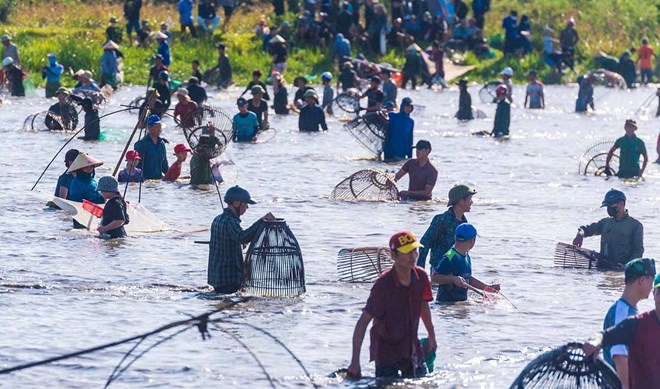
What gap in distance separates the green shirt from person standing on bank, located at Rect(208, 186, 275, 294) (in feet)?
39.4

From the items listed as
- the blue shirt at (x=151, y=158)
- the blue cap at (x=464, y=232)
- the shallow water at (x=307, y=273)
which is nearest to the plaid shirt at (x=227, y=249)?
the shallow water at (x=307, y=273)

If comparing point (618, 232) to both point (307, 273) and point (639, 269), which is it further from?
point (639, 269)

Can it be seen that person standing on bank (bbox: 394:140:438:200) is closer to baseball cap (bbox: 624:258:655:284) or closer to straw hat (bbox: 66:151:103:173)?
straw hat (bbox: 66:151:103:173)

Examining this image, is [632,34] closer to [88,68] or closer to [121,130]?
[88,68]

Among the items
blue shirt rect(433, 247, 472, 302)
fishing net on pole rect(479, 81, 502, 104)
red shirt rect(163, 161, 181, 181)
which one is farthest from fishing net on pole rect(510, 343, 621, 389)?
fishing net on pole rect(479, 81, 502, 104)

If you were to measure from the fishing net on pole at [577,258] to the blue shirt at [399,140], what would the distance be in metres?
8.39

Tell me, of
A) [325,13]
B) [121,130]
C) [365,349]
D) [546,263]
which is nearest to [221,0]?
[325,13]

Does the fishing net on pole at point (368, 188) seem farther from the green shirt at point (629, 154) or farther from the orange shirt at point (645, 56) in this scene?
the orange shirt at point (645, 56)

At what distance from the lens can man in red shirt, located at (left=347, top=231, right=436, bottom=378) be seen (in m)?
10.2

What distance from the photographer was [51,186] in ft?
76.6

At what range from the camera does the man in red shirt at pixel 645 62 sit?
50.5 metres

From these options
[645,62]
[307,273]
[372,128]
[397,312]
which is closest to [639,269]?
[397,312]

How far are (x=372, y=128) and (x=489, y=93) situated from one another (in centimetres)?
1615

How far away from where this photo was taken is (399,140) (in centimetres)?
2583
